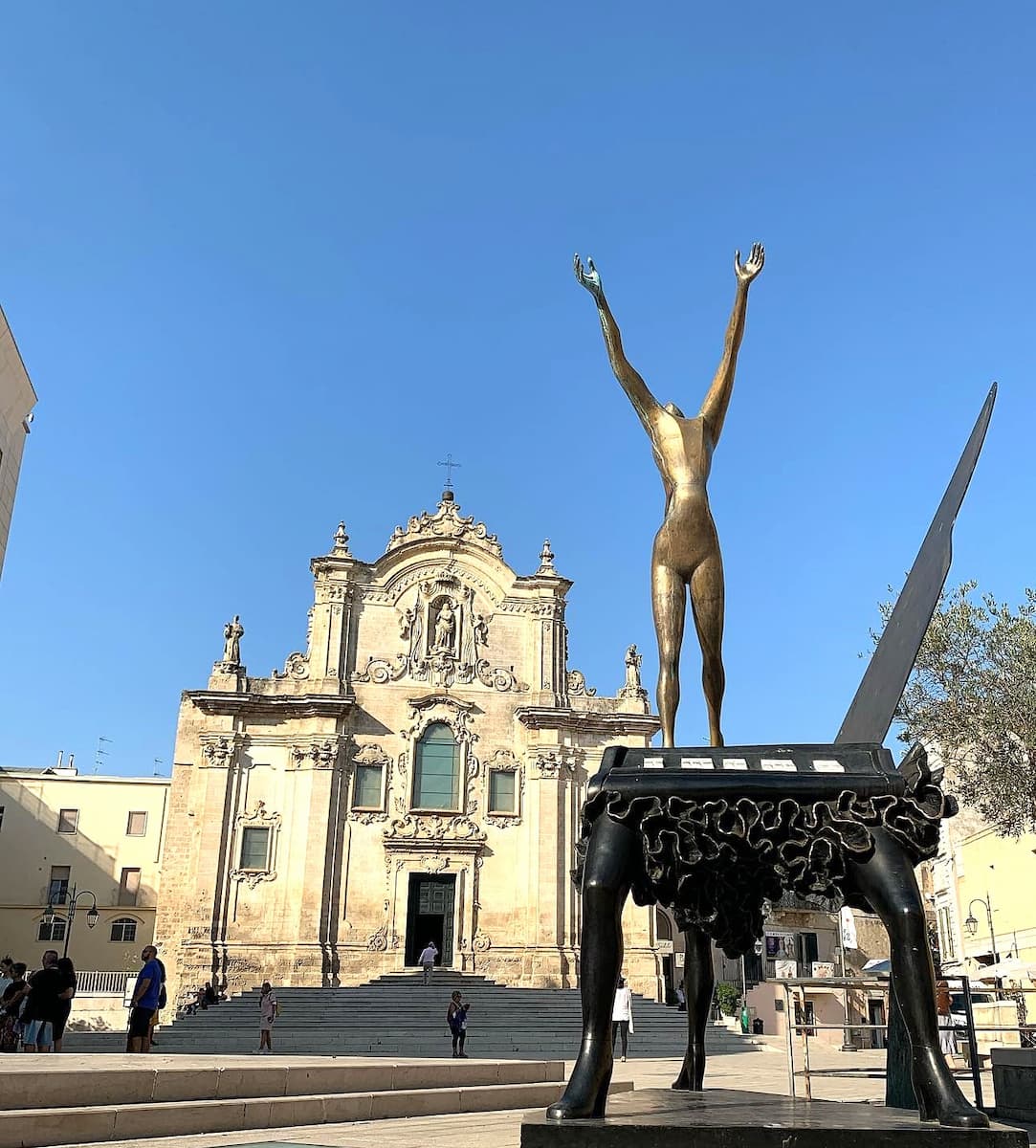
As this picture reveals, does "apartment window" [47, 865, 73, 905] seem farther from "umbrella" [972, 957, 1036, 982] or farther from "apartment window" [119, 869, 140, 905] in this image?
"umbrella" [972, 957, 1036, 982]

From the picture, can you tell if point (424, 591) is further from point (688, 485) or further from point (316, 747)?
point (688, 485)

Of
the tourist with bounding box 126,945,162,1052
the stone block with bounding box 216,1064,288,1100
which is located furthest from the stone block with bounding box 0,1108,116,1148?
the tourist with bounding box 126,945,162,1052

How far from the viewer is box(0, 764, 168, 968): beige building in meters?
36.9

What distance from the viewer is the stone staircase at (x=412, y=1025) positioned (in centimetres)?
2225

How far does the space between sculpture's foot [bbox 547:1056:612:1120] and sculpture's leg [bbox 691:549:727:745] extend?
2.85 metres

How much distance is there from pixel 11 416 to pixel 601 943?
19.9 meters

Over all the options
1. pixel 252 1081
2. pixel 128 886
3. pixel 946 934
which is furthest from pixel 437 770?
pixel 252 1081

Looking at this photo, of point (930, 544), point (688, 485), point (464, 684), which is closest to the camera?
point (930, 544)

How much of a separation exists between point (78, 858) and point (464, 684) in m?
17.5

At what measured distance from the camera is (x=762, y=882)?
4.35 meters

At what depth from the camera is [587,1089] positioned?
134 inches

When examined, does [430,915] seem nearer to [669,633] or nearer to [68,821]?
[68,821]

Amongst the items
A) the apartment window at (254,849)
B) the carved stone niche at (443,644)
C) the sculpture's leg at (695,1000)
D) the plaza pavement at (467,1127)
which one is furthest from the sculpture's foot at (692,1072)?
the carved stone niche at (443,644)

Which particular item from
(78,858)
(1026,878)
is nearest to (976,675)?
(1026,878)
